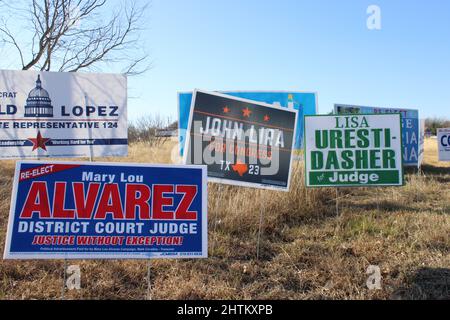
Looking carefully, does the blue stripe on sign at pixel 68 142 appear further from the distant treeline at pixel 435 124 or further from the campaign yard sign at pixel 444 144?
the distant treeline at pixel 435 124

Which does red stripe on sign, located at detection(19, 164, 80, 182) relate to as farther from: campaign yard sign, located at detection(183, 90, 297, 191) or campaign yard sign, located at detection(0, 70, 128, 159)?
campaign yard sign, located at detection(0, 70, 128, 159)

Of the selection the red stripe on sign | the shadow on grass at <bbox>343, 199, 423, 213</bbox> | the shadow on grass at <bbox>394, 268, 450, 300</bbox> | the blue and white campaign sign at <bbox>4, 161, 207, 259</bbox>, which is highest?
the red stripe on sign

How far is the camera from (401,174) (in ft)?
21.3

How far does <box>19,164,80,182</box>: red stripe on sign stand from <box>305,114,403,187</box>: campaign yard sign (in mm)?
3685

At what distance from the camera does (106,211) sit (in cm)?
400

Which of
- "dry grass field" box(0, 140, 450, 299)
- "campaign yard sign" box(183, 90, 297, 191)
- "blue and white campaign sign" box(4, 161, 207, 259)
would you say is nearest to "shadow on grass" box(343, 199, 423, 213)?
"dry grass field" box(0, 140, 450, 299)

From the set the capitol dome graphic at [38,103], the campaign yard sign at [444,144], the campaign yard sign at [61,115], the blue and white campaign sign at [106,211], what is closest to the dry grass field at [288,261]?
the blue and white campaign sign at [106,211]

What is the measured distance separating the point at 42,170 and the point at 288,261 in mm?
2756

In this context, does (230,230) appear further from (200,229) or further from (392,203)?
(392,203)

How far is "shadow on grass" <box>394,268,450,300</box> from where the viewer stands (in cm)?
397

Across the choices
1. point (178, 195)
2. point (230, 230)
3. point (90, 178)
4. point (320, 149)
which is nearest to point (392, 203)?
point (320, 149)

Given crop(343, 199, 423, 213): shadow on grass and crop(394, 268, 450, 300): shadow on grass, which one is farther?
crop(343, 199, 423, 213): shadow on grass

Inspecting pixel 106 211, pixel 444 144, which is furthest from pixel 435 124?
pixel 106 211
